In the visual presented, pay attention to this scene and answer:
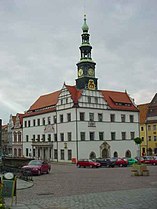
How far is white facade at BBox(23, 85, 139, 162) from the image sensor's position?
61.6m

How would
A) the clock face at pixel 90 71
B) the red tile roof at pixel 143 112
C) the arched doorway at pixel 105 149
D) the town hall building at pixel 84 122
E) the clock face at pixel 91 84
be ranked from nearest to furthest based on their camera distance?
the town hall building at pixel 84 122, the arched doorway at pixel 105 149, the clock face at pixel 91 84, the clock face at pixel 90 71, the red tile roof at pixel 143 112

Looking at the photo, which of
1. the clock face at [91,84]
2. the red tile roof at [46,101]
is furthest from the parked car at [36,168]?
the clock face at [91,84]

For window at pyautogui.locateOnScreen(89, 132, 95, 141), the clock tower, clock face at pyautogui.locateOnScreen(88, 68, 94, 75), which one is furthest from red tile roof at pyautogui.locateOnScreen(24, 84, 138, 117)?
window at pyautogui.locateOnScreen(89, 132, 95, 141)

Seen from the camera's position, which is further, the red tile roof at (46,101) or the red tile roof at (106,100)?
the red tile roof at (46,101)

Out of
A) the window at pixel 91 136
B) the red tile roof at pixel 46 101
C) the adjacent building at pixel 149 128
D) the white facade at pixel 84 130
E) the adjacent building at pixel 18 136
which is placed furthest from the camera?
the adjacent building at pixel 149 128

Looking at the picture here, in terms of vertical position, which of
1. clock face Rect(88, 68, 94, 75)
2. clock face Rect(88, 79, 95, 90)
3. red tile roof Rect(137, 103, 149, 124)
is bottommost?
red tile roof Rect(137, 103, 149, 124)

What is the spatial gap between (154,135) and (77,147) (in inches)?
1238

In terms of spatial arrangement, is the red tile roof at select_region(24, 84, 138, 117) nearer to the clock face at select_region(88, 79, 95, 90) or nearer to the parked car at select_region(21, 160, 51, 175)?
the clock face at select_region(88, 79, 95, 90)

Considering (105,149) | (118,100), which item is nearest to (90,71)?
(118,100)

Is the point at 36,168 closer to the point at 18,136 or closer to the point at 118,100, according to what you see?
the point at 118,100

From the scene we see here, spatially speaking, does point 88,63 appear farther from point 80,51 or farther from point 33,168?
point 33,168

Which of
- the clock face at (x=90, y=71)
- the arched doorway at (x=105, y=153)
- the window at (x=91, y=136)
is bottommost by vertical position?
the arched doorway at (x=105, y=153)

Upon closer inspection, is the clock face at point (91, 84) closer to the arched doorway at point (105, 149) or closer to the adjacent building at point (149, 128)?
the arched doorway at point (105, 149)

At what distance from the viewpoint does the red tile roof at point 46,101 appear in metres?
70.9
